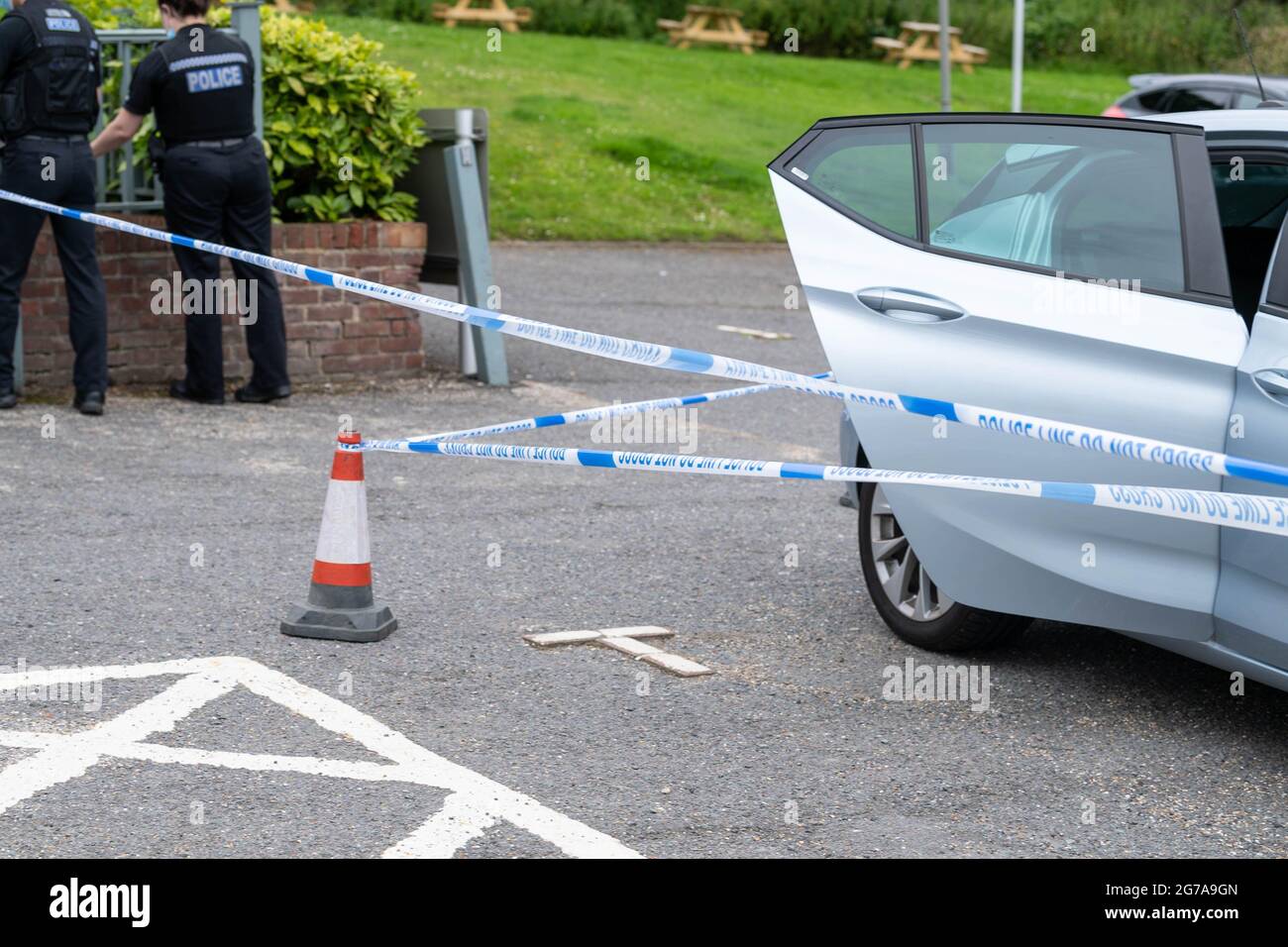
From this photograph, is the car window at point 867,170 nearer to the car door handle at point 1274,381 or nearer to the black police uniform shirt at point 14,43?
the car door handle at point 1274,381

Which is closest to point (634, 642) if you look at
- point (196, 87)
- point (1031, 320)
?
point (1031, 320)

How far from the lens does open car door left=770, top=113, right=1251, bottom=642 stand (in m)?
4.61

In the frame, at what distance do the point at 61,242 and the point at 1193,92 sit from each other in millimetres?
12220

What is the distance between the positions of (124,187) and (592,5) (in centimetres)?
2348

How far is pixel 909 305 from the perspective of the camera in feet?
16.5

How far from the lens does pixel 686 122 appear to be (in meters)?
22.5

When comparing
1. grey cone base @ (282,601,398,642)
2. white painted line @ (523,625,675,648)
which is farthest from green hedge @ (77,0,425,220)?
white painted line @ (523,625,675,648)

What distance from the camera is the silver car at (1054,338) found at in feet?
14.9

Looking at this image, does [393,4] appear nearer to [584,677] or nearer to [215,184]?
[215,184]

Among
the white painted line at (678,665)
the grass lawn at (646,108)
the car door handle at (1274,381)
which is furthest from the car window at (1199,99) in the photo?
the car door handle at (1274,381)

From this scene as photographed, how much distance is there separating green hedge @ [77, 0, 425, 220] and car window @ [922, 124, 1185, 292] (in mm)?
5430

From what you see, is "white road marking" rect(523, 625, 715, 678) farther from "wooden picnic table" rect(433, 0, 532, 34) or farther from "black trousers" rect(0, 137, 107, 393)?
"wooden picnic table" rect(433, 0, 532, 34)

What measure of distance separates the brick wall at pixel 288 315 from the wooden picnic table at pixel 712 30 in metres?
21.7
